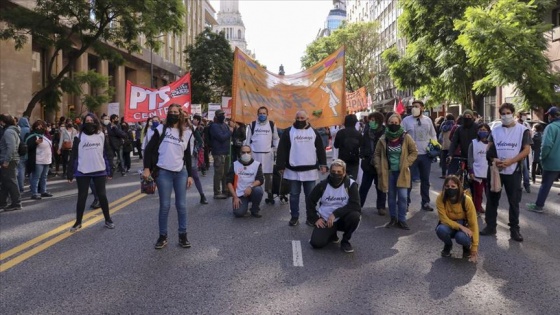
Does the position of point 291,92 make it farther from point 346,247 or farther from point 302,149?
point 346,247

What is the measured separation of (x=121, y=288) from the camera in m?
5.00

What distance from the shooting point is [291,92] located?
10188 mm

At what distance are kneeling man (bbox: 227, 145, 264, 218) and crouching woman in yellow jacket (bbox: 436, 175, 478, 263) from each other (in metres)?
3.44

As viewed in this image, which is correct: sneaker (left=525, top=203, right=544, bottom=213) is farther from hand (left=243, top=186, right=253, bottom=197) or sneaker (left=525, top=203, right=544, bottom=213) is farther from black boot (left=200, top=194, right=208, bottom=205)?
black boot (left=200, top=194, right=208, bottom=205)

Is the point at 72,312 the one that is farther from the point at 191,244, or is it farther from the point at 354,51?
the point at 354,51

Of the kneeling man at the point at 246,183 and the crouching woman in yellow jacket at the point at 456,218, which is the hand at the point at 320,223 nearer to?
the crouching woman in yellow jacket at the point at 456,218

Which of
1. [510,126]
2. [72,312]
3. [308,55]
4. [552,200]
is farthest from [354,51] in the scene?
[72,312]

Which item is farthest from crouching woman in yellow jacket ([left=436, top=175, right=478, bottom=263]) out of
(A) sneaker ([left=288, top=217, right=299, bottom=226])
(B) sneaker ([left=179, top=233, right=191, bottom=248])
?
(B) sneaker ([left=179, top=233, right=191, bottom=248])

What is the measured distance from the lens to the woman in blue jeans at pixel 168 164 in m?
6.63

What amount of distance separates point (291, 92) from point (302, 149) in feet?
7.70

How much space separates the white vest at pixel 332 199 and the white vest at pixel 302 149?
4.17ft

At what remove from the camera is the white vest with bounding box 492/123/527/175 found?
23.9 feet

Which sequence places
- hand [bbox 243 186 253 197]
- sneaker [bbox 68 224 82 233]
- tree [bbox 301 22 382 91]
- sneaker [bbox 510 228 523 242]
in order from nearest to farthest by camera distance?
sneaker [bbox 510 228 523 242]
sneaker [bbox 68 224 82 233]
hand [bbox 243 186 253 197]
tree [bbox 301 22 382 91]

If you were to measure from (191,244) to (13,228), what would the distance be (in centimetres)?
317
